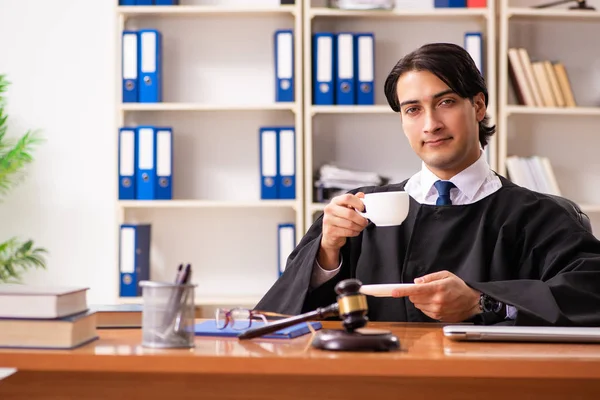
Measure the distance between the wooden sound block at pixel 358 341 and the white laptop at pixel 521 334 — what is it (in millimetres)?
149

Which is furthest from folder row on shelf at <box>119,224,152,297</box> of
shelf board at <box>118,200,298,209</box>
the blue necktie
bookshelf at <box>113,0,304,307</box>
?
the blue necktie

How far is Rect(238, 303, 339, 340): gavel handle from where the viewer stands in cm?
117

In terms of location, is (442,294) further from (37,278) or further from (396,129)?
(37,278)

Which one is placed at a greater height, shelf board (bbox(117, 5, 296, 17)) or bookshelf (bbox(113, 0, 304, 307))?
shelf board (bbox(117, 5, 296, 17))

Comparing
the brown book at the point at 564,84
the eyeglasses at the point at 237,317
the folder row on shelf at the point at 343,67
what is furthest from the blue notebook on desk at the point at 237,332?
the brown book at the point at 564,84

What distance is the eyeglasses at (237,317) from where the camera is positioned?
1315 mm

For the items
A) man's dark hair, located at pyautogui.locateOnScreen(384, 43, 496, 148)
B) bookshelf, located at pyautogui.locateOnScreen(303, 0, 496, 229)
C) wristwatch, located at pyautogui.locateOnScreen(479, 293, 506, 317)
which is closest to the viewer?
wristwatch, located at pyautogui.locateOnScreen(479, 293, 506, 317)

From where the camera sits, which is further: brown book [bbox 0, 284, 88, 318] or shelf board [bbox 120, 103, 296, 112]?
shelf board [bbox 120, 103, 296, 112]

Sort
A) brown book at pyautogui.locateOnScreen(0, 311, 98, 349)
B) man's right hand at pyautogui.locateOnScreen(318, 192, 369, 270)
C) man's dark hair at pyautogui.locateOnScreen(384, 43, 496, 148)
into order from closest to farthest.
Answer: brown book at pyautogui.locateOnScreen(0, 311, 98, 349) < man's right hand at pyautogui.locateOnScreen(318, 192, 369, 270) < man's dark hair at pyautogui.locateOnScreen(384, 43, 496, 148)

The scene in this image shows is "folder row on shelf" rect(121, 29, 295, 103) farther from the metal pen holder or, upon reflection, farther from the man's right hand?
the metal pen holder

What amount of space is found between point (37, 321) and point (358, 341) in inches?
17.7

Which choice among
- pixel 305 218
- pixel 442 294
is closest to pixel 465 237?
pixel 442 294

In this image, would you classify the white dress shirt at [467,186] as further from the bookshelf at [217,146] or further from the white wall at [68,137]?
the white wall at [68,137]

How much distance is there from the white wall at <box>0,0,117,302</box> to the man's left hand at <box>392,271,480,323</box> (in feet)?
9.35
